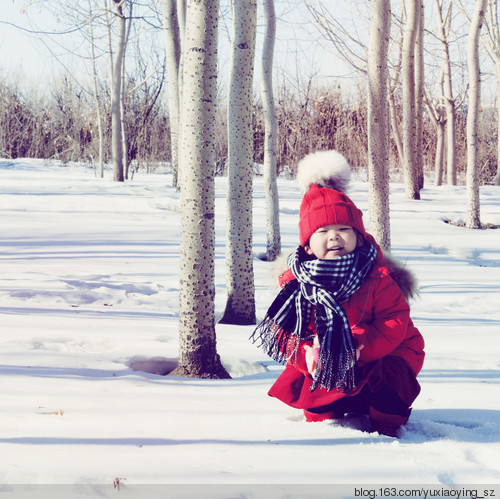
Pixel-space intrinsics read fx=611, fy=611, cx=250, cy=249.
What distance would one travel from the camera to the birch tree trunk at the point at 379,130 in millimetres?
6156

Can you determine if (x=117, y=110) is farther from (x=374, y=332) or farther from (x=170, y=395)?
(x=374, y=332)

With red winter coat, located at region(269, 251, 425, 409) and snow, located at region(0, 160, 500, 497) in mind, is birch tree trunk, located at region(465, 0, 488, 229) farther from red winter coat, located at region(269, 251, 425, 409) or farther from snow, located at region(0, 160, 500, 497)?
red winter coat, located at region(269, 251, 425, 409)

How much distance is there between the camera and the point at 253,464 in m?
1.97

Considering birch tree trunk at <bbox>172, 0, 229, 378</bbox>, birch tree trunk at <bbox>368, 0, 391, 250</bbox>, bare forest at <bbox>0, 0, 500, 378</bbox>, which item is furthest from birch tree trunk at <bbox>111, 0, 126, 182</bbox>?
birch tree trunk at <bbox>172, 0, 229, 378</bbox>

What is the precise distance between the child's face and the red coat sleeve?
17 centimetres

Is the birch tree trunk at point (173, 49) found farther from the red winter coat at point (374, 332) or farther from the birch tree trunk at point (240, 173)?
the red winter coat at point (374, 332)

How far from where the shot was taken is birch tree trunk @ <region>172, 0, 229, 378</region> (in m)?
3.06

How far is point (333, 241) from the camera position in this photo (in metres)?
2.31

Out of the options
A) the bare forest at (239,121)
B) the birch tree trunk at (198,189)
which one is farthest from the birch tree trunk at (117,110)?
the birch tree trunk at (198,189)

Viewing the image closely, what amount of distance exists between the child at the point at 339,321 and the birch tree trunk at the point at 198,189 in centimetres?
71

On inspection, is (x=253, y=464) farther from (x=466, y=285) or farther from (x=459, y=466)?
(x=466, y=285)

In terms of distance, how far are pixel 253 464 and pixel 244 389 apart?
0.91m

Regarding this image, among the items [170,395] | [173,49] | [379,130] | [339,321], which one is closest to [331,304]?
[339,321]

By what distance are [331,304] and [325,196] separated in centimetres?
42
